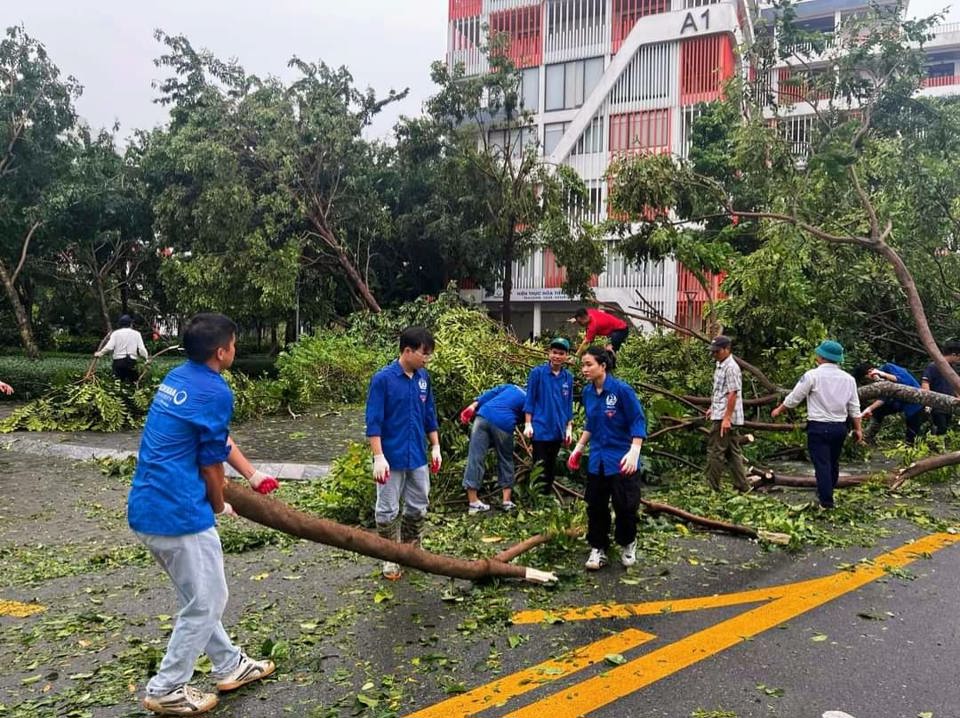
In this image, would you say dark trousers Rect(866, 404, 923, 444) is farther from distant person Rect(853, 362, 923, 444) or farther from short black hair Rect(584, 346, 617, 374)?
short black hair Rect(584, 346, 617, 374)

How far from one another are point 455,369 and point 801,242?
5587 millimetres

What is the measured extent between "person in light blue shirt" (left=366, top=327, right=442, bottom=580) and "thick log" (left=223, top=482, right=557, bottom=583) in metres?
0.65

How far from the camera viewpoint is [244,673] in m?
3.25

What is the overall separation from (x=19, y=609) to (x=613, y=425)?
12.3 ft

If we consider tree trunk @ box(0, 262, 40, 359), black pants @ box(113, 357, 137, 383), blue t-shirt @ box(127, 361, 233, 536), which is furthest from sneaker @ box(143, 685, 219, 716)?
tree trunk @ box(0, 262, 40, 359)

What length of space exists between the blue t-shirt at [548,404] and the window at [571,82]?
27245 mm

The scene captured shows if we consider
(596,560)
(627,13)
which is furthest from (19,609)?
(627,13)

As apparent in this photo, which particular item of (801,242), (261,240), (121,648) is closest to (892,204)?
(801,242)

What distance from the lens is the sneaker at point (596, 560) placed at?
4.87 metres

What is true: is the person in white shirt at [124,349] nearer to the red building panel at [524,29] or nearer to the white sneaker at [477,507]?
the white sneaker at [477,507]

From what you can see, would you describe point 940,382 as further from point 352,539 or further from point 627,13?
point 627,13

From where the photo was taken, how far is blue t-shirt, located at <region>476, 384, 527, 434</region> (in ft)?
21.9

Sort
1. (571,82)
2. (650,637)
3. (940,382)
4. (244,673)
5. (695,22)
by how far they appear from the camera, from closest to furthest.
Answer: (244,673)
(650,637)
(940,382)
(695,22)
(571,82)

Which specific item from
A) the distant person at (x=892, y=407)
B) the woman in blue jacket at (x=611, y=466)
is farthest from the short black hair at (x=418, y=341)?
the distant person at (x=892, y=407)
